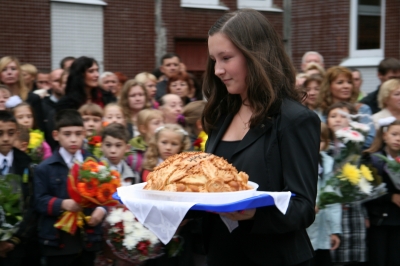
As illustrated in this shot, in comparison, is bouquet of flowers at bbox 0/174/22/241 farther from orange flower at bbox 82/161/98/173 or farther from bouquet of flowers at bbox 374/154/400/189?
bouquet of flowers at bbox 374/154/400/189

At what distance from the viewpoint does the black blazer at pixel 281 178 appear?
248cm

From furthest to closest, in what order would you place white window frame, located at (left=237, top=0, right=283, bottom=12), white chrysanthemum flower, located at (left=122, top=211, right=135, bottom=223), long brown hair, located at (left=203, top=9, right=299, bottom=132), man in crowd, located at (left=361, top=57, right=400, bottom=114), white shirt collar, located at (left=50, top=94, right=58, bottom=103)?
white window frame, located at (left=237, top=0, right=283, bottom=12)
man in crowd, located at (left=361, top=57, right=400, bottom=114)
white shirt collar, located at (left=50, top=94, right=58, bottom=103)
white chrysanthemum flower, located at (left=122, top=211, right=135, bottom=223)
long brown hair, located at (left=203, top=9, right=299, bottom=132)

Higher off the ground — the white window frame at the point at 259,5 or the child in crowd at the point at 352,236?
the white window frame at the point at 259,5

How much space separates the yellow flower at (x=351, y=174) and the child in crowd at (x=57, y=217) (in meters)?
2.07

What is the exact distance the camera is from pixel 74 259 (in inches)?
217

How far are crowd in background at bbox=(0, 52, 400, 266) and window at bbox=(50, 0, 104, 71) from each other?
3081mm

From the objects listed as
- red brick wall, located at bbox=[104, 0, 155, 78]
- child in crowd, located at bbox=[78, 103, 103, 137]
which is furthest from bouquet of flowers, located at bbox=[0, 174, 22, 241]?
red brick wall, located at bbox=[104, 0, 155, 78]

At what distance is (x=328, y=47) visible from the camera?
1459 centimetres

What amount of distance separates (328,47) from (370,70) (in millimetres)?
1232

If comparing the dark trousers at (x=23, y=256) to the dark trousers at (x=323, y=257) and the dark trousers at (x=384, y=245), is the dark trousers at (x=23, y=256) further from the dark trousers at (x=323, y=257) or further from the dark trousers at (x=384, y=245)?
the dark trousers at (x=384, y=245)

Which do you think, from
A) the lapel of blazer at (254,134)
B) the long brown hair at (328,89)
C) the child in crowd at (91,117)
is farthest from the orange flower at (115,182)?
the long brown hair at (328,89)

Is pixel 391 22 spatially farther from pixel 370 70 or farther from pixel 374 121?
pixel 374 121

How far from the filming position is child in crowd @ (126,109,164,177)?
20.1 feet

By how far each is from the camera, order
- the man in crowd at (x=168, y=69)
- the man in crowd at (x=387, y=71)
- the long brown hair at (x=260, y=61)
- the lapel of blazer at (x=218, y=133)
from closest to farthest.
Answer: the long brown hair at (x=260, y=61)
the lapel of blazer at (x=218, y=133)
the man in crowd at (x=387, y=71)
the man in crowd at (x=168, y=69)
